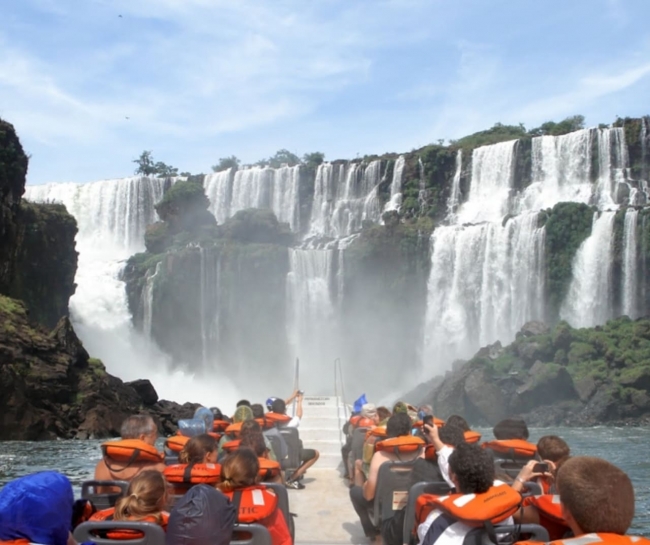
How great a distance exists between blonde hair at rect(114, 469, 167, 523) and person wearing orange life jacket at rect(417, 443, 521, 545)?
1396 mm

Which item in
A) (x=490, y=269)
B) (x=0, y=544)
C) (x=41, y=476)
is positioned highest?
(x=490, y=269)

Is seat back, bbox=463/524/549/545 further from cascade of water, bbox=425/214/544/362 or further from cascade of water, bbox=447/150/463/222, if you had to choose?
cascade of water, bbox=447/150/463/222

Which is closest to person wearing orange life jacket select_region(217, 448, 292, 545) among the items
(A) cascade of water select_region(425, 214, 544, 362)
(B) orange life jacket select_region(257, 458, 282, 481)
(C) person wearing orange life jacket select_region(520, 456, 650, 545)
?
(B) orange life jacket select_region(257, 458, 282, 481)

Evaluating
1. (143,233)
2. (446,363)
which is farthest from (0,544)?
(143,233)

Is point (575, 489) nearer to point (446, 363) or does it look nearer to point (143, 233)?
point (446, 363)

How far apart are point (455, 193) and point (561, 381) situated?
2601 centimetres

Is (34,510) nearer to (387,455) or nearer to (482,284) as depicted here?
(387,455)

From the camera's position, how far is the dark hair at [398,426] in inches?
249

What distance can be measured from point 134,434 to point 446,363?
136 ft

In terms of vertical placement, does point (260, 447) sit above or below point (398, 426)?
below

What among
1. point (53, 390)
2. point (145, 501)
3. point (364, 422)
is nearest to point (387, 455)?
point (145, 501)

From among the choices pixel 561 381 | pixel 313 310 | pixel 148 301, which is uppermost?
pixel 148 301

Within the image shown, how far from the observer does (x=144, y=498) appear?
13.3 ft

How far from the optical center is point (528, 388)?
33.4 meters
